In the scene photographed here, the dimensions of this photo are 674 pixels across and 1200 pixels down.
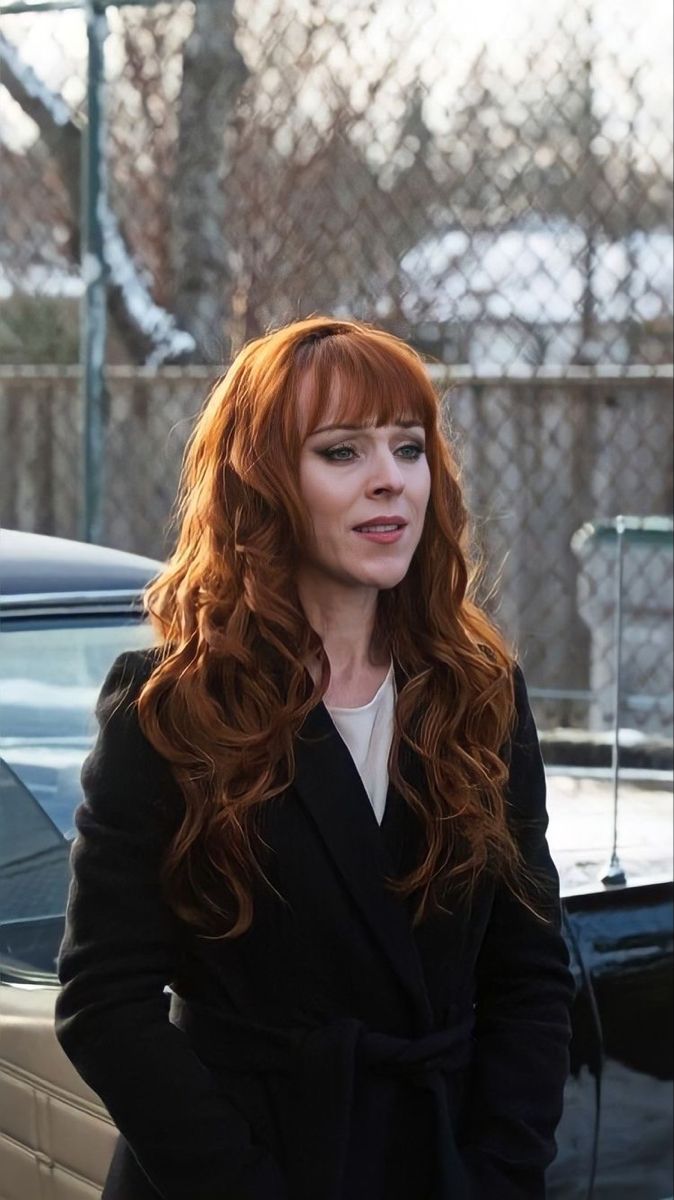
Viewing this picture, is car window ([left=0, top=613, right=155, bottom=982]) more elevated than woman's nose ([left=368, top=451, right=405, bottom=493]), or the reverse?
woman's nose ([left=368, top=451, right=405, bottom=493])

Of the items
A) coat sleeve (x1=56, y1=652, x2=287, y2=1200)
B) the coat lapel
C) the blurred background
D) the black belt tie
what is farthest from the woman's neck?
the blurred background

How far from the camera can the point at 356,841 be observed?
1837 millimetres

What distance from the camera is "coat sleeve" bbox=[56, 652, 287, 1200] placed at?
1.76 meters

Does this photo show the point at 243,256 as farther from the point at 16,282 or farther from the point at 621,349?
the point at 621,349

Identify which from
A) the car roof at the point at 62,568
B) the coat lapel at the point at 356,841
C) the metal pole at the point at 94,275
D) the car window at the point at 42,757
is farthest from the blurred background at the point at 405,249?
the coat lapel at the point at 356,841

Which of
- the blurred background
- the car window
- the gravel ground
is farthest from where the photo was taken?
the blurred background

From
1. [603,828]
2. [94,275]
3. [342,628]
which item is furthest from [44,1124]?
[94,275]

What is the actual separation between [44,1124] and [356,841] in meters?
0.62

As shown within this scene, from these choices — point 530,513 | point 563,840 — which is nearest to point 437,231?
point 530,513

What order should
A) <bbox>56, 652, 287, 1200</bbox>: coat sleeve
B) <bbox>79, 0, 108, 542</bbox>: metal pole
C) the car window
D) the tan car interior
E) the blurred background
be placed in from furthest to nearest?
the blurred background, <bbox>79, 0, 108, 542</bbox>: metal pole, the car window, the tan car interior, <bbox>56, 652, 287, 1200</bbox>: coat sleeve

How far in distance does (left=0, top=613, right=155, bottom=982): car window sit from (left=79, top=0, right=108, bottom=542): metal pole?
58.1 inches

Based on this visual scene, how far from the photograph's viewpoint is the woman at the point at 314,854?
1791mm

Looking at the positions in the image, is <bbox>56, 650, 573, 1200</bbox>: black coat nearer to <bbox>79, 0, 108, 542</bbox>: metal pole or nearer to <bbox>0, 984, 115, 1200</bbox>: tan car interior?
<bbox>0, 984, 115, 1200</bbox>: tan car interior

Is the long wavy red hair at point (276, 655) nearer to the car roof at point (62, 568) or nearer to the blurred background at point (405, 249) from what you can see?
the car roof at point (62, 568)
